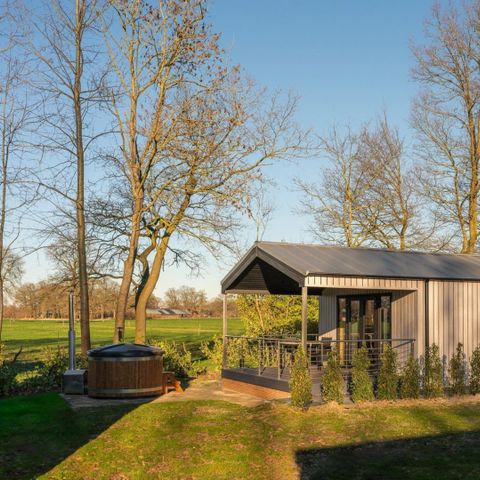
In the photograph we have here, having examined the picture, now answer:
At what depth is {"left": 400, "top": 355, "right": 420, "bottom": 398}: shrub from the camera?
47.2 ft

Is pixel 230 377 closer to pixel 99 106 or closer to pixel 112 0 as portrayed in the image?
pixel 99 106

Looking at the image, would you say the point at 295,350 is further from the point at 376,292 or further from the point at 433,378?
the point at 433,378

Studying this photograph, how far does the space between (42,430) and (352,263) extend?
761 cm

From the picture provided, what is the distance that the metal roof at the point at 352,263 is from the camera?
14.6 metres

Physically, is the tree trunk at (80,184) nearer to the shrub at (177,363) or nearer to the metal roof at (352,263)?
the shrub at (177,363)

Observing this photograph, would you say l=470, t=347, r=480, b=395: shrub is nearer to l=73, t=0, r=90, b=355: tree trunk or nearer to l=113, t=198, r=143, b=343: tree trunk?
l=113, t=198, r=143, b=343: tree trunk

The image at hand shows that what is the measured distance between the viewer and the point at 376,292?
17.4m

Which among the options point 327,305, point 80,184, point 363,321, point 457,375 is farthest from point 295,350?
point 80,184

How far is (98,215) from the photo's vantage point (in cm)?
2122

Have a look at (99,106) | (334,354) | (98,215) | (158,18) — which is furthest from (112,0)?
(334,354)

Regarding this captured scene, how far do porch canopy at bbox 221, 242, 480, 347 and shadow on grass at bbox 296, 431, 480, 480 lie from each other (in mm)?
3410

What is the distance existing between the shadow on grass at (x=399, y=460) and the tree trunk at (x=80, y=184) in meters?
11.4

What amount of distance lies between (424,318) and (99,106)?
1232 cm

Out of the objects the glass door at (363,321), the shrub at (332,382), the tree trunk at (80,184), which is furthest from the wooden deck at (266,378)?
the tree trunk at (80,184)
